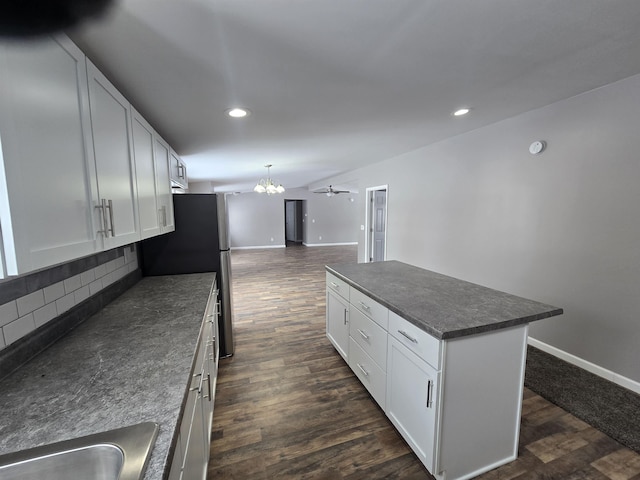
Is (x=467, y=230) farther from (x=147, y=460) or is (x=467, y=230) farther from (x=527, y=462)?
(x=147, y=460)

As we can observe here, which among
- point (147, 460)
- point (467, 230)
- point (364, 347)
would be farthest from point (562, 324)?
point (147, 460)

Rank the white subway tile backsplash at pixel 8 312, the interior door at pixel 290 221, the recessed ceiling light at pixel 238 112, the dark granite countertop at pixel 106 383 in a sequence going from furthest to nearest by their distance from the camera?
1. the interior door at pixel 290 221
2. the recessed ceiling light at pixel 238 112
3. the white subway tile backsplash at pixel 8 312
4. the dark granite countertop at pixel 106 383

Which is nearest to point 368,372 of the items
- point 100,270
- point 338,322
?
point 338,322

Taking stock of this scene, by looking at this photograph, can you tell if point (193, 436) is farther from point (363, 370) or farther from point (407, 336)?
point (363, 370)

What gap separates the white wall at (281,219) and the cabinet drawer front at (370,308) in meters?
8.25

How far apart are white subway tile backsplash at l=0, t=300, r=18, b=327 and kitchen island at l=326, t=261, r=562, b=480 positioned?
1.76 meters

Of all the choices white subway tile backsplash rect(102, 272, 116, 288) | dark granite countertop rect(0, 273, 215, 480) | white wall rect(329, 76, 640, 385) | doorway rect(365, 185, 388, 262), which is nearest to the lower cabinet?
dark granite countertop rect(0, 273, 215, 480)

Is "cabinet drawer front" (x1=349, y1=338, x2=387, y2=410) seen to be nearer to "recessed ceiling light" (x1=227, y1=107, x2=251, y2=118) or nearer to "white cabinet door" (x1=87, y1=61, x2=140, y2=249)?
"white cabinet door" (x1=87, y1=61, x2=140, y2=249)

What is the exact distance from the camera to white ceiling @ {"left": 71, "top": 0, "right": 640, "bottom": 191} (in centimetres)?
115

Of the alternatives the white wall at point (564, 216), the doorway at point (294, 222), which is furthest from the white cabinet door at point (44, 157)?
the doorway at point (294, 222)

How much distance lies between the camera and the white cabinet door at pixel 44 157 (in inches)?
28.1

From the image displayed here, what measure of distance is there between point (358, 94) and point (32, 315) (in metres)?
2.22

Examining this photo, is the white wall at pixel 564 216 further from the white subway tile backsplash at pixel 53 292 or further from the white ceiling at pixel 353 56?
the white subway tile backsplash at pixel 53 292

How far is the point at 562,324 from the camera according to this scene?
7.99 ft
